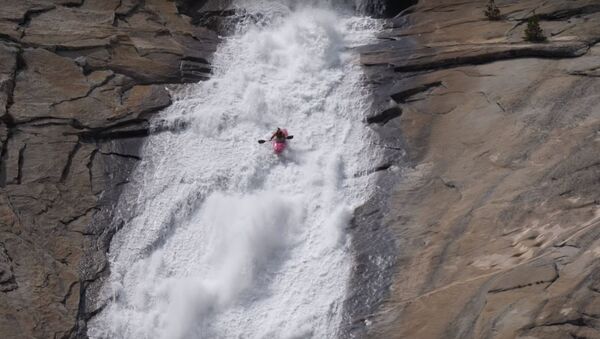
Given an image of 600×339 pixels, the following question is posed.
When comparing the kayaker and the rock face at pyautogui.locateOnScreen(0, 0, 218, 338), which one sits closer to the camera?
the rock face at pyautogui.locateOnScreen(0, 0, 218, 338)

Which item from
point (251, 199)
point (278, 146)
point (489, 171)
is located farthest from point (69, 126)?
point (489, 171)

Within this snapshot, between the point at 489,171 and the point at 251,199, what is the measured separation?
5.89 meters

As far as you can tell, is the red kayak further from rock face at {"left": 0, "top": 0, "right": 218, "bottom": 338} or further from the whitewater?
rock face at {"left": 0, "top": 0, "right": 218, "bottom": 338}

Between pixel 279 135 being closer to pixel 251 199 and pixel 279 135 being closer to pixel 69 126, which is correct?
pixel 251 199

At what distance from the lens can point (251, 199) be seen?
17.5m

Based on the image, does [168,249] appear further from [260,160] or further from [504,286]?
[504,286]

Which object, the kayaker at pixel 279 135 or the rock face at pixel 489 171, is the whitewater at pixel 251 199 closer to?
the kayaker at pixel 279 135

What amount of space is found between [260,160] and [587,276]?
8763mm

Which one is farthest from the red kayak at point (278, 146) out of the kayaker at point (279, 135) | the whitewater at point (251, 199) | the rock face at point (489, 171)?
the rock face at point (489, 171)

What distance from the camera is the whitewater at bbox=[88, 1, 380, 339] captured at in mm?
15758

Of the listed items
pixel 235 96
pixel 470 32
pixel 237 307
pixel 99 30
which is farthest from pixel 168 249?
pixel 470 32

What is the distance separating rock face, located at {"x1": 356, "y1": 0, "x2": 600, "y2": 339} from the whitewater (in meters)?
0.85

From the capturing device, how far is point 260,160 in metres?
18.3

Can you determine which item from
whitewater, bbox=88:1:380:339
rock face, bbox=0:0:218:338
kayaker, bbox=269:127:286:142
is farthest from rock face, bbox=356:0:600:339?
rock face, bbox=0:0:218:338
